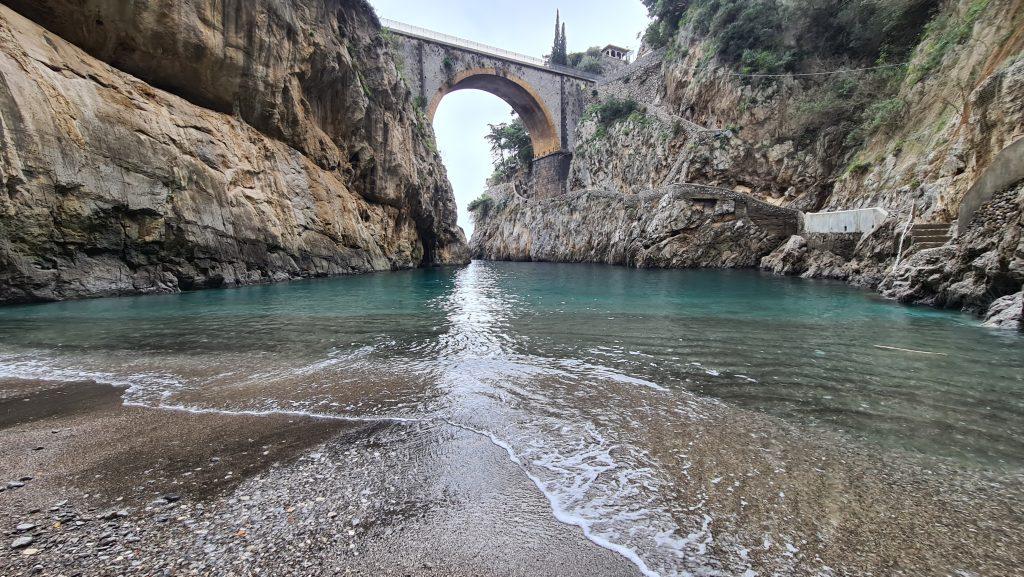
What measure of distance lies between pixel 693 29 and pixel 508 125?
24639mm

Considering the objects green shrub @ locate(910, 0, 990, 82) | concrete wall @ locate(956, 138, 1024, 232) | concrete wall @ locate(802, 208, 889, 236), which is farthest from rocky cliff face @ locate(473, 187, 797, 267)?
concrete wall @ locate(956, 138, 1024, 232)

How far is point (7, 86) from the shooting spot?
9016 mm

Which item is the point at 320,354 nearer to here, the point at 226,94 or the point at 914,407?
the point at 914,407

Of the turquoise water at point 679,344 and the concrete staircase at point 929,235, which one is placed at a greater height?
the concrete staircase at point 929,235

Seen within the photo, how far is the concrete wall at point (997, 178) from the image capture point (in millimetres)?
6891

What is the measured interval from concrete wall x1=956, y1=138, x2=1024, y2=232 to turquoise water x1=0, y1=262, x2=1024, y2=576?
84.1 inches

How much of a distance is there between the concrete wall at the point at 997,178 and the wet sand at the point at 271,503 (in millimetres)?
9827

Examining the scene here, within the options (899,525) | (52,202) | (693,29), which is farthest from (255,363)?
(693,29)

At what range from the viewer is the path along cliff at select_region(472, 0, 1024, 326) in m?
10.1

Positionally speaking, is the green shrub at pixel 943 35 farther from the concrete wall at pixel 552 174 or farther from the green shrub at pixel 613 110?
the concrete wall at pixel 552 174

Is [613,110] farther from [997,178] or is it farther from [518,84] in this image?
[997,178]

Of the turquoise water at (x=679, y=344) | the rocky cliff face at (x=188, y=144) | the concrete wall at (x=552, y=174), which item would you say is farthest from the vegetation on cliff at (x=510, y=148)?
the turquoise water at (x=679, y=344)

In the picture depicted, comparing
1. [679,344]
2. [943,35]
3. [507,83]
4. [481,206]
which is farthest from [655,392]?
[481,206]

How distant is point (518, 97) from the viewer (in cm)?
4012
